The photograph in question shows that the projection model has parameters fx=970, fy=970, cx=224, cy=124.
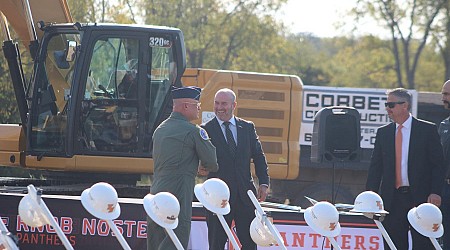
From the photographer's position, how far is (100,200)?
6.74m

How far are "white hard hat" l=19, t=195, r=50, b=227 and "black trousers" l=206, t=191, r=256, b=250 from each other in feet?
8.40

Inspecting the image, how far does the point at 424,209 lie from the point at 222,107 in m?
2.50

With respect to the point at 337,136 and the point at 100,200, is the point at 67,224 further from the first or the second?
the point at 337,136

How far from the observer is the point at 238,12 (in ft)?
115

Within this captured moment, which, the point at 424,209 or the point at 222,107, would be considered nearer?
the point at 424,209

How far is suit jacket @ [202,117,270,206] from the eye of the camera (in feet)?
29.8

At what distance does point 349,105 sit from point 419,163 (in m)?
6.32

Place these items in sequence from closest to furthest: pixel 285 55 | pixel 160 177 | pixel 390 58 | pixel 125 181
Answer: pixel 160 177 < pixel 125 181 < pixel 285 55 < pixel 390 58

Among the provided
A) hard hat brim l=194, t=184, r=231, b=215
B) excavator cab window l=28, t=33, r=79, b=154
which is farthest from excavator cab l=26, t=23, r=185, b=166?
hard hat brim l=194, t=184, r=231, b=215

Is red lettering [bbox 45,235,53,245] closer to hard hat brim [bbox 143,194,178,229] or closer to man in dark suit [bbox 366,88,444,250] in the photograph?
hard hat brim [bbox 143,194,178,229]

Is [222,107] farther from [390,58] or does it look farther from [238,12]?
[390,58]

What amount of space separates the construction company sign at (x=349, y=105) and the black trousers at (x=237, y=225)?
6.10 m

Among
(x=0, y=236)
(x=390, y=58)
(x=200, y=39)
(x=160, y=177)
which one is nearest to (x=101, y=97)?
(x=160, y=177)

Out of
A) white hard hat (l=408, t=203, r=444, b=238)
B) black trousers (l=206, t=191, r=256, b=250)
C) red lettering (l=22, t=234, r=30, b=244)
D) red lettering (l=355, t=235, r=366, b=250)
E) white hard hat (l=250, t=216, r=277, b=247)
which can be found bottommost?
red lettering (l=22, t=234, r=30, b=244)
